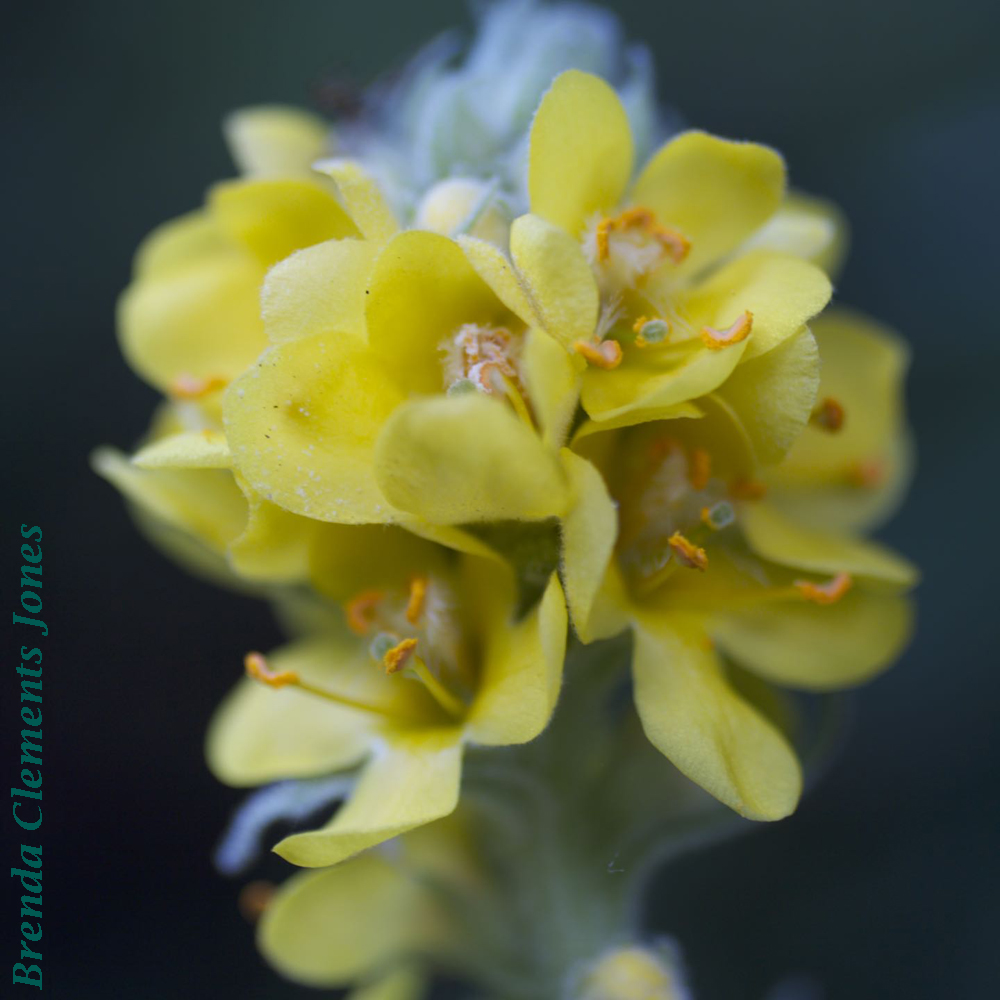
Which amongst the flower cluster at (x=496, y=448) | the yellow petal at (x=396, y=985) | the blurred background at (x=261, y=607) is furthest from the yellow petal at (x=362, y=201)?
the blurred background at (x=261, y=607)

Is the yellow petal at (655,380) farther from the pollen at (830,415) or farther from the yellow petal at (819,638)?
the yellow petal at (819,638)

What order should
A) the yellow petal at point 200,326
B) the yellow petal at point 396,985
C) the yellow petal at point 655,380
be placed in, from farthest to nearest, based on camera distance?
1. the yellow petal at point 396,985
2. the yellow petal at point 200,326
3. the yellow petal at point 655,380


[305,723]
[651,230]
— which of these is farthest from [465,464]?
[305,723]

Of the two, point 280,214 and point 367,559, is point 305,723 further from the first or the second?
point 280,214

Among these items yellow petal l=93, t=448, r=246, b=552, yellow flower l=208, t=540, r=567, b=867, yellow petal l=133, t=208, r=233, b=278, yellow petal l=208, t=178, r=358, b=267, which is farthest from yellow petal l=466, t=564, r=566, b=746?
yellow petal l=133, t=208, r=233, b=278

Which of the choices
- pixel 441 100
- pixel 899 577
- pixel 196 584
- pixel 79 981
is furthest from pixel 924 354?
pixel 79 981

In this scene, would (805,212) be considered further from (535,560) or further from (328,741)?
(328,741)
